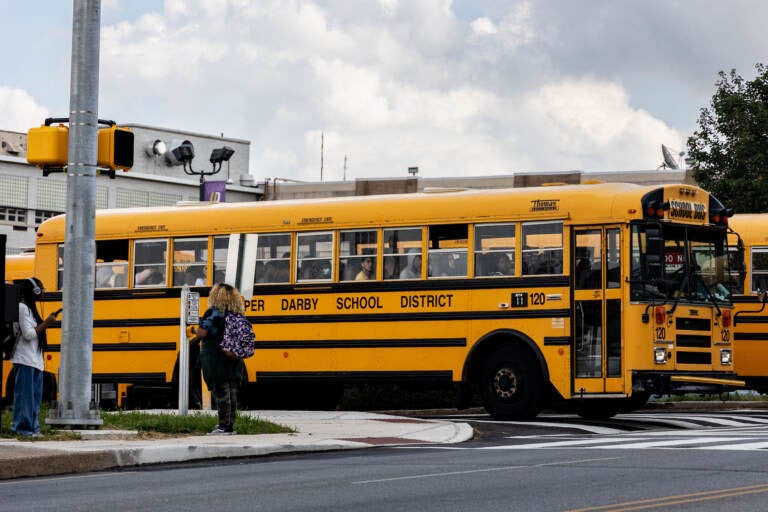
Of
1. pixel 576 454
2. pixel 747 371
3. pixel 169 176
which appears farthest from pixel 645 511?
pixel 169 176

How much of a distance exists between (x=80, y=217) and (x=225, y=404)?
259 centimetres

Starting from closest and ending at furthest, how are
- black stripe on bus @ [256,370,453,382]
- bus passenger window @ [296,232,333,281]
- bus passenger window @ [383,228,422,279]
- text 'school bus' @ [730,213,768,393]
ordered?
black stripe on bus @ [256,370,453,382], bus passenger window @ [383,228,422,279], bus passenger window @ [296,232,333,281], text 'school bus' @ [730,213,768,393]

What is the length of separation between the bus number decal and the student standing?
15.6 ft

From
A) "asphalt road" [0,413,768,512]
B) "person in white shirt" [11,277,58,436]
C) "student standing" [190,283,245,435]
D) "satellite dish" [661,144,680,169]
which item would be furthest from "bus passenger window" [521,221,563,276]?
"satellite dish" [661,144,680,169]

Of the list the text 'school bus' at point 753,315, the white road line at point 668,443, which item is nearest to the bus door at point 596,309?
the white road line at point 668,443

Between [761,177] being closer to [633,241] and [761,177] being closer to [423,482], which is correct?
[633,241]

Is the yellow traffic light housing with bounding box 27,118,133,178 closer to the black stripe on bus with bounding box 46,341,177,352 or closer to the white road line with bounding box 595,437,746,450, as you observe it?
the white road line with bounding box 595,437,746,450

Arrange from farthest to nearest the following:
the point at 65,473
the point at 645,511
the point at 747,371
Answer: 1. the point at 747,371
2. the point at 65,473
3. the point at 645,511

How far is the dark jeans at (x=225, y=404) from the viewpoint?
16875 mm

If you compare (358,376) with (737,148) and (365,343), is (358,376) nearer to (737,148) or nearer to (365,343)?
(365,343)

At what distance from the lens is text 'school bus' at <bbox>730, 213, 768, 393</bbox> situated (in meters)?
23.1

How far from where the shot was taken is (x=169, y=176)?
6762cm

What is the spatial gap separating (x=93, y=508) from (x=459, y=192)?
466 inches

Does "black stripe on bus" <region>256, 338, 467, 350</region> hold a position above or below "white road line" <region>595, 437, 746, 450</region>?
above
